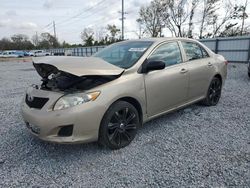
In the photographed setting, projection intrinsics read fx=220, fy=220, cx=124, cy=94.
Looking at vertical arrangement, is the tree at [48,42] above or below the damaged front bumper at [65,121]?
above

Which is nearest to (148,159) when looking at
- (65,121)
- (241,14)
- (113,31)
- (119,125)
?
(119,125)

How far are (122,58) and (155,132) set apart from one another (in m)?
1.32

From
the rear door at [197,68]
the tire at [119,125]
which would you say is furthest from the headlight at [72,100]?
the rear door at [197,68]

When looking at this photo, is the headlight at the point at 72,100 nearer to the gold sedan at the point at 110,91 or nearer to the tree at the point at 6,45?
the gold sedan at the point at 110,91

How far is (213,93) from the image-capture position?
4.85m

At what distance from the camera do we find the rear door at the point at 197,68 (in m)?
4.06

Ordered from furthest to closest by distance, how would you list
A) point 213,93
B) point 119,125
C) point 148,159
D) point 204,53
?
point 213,93
point 204,53
point 119,125
point 148,159

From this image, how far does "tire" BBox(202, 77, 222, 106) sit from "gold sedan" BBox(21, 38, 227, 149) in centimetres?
74

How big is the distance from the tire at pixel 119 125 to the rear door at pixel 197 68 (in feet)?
4.88

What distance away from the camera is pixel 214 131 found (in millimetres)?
3562

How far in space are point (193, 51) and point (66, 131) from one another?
296 cm

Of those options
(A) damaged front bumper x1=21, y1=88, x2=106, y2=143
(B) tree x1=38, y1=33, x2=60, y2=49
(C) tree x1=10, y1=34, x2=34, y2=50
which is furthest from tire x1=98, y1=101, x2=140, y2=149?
(C) tree x1=10, y1=34, x2=34, y2=50

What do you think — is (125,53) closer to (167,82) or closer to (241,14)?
(167,82)

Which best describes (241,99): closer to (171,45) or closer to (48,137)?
(171,45)
